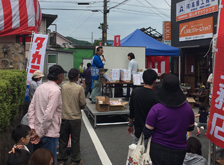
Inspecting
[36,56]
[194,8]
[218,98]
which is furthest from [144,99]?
[194,8]

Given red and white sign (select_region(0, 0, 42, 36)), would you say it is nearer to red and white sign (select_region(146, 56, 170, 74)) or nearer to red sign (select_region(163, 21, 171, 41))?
red and white sign (select_region(146, 56, 170, 74))

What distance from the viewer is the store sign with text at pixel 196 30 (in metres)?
11.6

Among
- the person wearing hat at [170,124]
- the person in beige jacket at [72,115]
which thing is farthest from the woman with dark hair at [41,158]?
the person in beige jacket at [72,115]

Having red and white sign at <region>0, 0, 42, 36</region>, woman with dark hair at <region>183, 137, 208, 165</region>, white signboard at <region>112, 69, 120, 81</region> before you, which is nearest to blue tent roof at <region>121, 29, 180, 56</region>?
white signboard at <region>112, 69, 120, 81</region>

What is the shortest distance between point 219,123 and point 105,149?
288 cm

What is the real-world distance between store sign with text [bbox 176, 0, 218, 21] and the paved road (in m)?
7.04

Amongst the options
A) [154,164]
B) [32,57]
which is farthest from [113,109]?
[154,164]

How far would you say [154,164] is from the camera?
116 inches

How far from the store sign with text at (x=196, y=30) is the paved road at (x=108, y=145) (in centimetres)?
652

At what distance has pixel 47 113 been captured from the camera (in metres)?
3.37

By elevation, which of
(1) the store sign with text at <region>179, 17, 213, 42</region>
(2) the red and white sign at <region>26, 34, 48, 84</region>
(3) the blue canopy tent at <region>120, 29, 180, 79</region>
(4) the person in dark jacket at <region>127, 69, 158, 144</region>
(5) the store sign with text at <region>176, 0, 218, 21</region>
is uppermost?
(5) the store sign with text at <region>176, 0, 218, 21</region>

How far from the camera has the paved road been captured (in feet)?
16.0

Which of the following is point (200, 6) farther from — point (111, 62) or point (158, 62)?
point (111, 62)

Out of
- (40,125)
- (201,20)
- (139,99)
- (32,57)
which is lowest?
(40,125)
